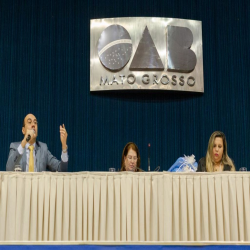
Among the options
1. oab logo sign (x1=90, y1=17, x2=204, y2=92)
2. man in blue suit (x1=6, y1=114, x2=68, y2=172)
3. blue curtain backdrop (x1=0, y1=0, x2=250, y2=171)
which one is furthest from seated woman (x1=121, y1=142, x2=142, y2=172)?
oab logo sign (x1=90, y1=17, x2=204, y2=92)

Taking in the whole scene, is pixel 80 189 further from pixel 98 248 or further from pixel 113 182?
pixel 98 248

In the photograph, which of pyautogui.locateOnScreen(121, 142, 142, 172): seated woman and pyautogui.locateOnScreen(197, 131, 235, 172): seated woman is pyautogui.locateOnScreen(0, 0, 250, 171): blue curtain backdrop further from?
pyautogui.locateOnScreen(197, 131, 235, 172): seated woman

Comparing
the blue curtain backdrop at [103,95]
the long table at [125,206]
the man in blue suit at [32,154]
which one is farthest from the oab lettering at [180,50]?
the long table at [125,206]

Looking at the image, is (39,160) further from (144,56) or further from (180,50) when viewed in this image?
(180,50)

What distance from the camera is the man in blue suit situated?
13.5ft

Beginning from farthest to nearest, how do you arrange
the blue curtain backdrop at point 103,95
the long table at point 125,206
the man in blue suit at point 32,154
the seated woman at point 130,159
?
the blue curtain backdrop at point 103,95 → the seated woman at point 130,159 → the man in blue suit at point 32,154 → the long table at point 125,206

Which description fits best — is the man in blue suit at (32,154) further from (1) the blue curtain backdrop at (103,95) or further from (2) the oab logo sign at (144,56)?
(2) the oab logo sign at (144,56)

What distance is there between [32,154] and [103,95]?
8.04ft

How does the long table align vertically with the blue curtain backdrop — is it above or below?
below

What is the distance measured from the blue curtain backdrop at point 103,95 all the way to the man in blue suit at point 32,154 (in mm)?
1951

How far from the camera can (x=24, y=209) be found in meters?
3.64

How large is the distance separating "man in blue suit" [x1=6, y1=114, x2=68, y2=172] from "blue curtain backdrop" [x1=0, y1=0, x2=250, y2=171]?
1.95 m

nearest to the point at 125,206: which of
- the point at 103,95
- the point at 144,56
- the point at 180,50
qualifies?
the point at 103,95

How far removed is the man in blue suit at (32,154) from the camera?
13.5 ft
